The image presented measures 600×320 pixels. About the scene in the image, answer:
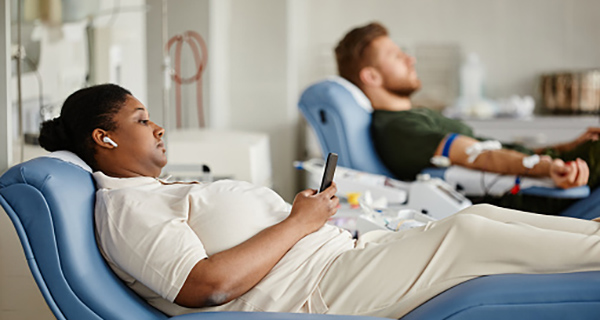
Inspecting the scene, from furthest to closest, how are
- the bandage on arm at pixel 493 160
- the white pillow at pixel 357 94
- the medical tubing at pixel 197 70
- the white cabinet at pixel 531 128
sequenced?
the white cabinet at pixel 531 128 < the medical tubing at pixel 197 70 < the white pillow at pixel 357 94 < the bandage on arm at pixel 493 160

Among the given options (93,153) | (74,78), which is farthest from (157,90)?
(93,153)

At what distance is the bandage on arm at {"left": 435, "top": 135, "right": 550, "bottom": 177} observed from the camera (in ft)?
8.71

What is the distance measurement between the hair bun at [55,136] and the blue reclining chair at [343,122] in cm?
161

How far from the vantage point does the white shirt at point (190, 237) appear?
135 cm

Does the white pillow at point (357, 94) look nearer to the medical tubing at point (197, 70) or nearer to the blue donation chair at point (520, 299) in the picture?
the medical tubing at point (197, 70)

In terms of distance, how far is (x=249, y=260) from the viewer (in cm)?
139

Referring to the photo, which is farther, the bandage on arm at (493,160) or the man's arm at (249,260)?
the bandage on arm at (493,160)

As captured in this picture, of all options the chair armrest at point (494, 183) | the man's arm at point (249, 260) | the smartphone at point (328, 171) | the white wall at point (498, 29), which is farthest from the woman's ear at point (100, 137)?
the white wall at point (498, 29)

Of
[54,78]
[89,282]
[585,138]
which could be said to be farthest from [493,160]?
[89,282]

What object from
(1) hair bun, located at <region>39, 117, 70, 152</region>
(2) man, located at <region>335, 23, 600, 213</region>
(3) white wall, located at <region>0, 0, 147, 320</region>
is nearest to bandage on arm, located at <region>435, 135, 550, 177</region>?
(2) man, located at <region>335, 23, 600, 213</region>

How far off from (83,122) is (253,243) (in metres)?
0.45

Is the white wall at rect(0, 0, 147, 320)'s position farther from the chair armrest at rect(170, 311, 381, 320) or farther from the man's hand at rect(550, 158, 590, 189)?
the man's hand at rect(550, 158, 590, 189)

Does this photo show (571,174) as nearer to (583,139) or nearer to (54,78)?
(583,139)

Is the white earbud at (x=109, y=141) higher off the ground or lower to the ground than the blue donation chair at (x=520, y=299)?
higher
